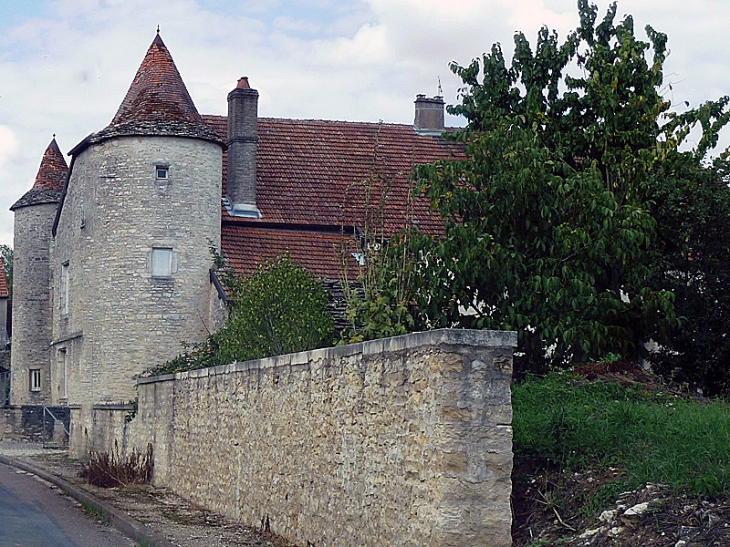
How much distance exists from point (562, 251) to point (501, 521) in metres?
8.52

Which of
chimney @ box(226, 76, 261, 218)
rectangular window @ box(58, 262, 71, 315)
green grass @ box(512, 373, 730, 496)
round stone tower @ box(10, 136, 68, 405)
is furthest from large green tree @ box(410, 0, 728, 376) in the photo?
round stone tower @ box(10, 136, 68, 405)

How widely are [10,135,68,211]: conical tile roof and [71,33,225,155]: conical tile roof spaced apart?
8911 millimetres

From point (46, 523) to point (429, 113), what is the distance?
82.4ft

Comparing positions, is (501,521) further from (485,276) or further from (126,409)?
(126,409)

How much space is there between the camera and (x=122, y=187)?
2877 centimetres

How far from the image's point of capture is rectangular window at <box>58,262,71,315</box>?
104ft

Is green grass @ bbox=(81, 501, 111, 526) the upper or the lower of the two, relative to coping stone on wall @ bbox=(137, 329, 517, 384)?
lower

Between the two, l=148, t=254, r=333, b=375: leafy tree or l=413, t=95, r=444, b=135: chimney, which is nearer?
l=148, t=254, r=333, b=375: leafy tree

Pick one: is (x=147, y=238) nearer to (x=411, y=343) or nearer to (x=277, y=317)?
(x=277, y=317)

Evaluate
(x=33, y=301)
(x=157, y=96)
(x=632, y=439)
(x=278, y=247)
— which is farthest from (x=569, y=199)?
(x=33, y=301)

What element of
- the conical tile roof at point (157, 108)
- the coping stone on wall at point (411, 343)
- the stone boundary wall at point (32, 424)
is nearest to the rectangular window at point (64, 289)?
the stone boundary wall at point (32, 424)

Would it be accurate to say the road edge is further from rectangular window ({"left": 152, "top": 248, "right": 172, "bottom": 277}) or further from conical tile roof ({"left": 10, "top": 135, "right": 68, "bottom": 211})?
conical tile roof ({"left": 10, "top": 135, "right": 68, "bottom": 211})

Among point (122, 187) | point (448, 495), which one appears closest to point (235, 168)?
point (122, 187)

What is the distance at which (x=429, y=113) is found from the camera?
37.2m
